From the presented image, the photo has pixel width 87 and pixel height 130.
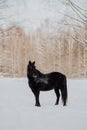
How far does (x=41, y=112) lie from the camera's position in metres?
6.30

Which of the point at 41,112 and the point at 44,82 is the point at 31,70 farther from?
the point at 41,112

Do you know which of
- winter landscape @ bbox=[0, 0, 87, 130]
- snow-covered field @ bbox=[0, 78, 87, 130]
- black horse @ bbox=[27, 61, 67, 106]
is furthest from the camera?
winter landscape @ bbox=[0, 0, 87, 130]

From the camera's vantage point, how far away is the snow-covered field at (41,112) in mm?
5012

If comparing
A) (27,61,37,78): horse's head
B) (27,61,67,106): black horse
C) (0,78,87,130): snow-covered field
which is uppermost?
(27,61,37,78): horse's head

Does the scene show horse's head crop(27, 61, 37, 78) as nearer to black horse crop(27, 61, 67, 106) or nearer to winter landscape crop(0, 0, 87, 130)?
black horse crop(27, 61, 67, 106)

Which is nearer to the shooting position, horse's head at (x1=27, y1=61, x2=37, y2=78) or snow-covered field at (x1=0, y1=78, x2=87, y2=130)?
snow-covered field at (x1=0, y1=78, x2=87, y2=130)

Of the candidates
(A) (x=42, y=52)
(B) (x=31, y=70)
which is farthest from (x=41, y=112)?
(A) (x=42, y=52)

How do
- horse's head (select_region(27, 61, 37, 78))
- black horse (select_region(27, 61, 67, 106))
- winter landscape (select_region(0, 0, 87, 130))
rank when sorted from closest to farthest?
horse's head (select_region(27, 61, 37, 78)), black horse (select_region(27, 61, 67, 106)), winter landscape (select_region(0, 0, 87, 130))

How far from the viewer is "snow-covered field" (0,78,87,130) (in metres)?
5.01

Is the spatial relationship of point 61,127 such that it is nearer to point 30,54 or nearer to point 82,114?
point 82,114

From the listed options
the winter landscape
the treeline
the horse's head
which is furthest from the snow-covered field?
the treeline

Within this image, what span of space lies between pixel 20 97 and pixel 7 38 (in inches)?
515

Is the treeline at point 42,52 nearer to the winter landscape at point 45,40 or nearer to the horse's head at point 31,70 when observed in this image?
the winter landscape at point 45,40

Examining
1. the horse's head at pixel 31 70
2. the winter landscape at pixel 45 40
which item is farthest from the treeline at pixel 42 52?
the horse's head at pixel 31 70
